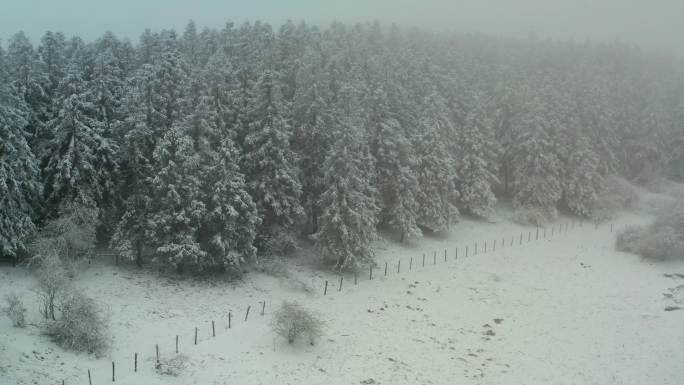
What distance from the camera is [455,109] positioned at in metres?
54.7

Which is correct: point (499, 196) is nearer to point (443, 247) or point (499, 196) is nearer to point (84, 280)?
point (443, 247)

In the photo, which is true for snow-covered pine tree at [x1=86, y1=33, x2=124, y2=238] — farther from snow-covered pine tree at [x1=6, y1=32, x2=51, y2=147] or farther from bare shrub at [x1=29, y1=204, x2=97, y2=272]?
snow-covered pine tree at [x1=6, y1=32, x2=51, y2=147]

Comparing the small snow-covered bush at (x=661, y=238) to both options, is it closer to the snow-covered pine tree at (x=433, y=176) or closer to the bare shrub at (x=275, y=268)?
the snow-covered pine tree at (x=433, y=176)

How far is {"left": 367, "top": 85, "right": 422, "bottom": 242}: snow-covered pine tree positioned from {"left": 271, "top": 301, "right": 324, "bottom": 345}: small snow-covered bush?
17779mm

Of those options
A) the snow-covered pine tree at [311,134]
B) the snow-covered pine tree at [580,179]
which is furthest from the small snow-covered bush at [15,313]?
the snow-covered pine tree at [580,179]

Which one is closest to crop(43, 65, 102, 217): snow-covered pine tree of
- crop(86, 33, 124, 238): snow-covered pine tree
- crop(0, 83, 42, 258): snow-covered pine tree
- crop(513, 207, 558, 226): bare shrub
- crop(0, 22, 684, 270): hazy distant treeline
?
crop(0, 22, 684, 270): hazy distant treeline

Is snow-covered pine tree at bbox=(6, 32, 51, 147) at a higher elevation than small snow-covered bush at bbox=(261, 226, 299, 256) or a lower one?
higher

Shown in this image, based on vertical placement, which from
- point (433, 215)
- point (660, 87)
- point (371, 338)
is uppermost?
point (660, 87)

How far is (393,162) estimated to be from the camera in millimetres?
43125

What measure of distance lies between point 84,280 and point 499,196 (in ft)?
138

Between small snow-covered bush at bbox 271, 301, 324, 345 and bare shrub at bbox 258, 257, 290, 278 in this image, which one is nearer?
small snow-covered bush at bbox 271, 301, 324, 345

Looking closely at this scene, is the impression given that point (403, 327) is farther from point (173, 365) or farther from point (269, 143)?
point (269, 143)

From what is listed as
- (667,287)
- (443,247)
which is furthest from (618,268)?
(443,247)

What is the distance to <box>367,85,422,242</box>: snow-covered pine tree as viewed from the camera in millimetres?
42969
